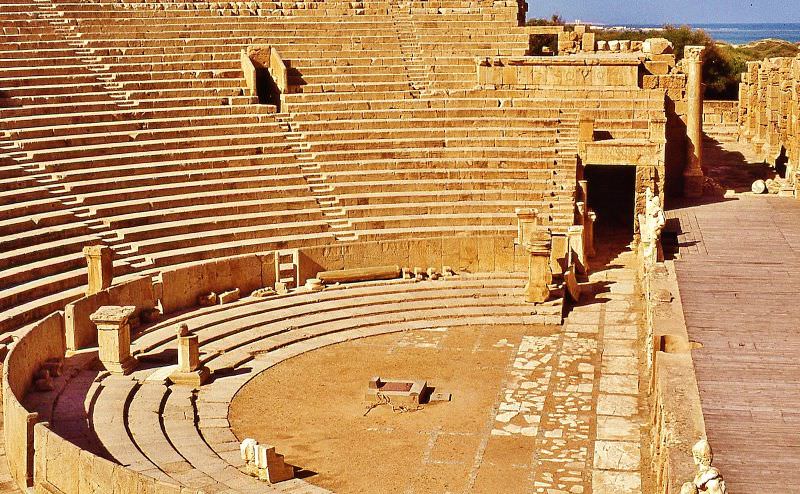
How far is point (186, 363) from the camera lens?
754 inches

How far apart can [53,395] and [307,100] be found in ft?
45.8

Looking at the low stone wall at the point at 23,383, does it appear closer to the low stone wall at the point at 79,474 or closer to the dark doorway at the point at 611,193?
the low stone wall at the point at 79,474

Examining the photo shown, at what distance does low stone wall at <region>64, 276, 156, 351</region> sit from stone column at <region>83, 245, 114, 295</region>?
0.95 ft

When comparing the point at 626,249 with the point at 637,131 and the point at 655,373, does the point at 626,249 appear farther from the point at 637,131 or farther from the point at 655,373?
the point at 655,373

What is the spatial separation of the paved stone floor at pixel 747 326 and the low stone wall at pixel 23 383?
8021 millimetres

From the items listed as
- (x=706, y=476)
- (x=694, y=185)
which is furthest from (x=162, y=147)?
(x=706, y=476)

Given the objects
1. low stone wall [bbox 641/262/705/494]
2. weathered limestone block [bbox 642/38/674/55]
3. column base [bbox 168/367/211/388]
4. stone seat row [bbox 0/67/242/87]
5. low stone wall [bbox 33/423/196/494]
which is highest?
weathered limestone block [bbox 642/38/674/55]

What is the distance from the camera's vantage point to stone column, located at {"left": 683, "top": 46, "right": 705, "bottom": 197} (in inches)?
1249

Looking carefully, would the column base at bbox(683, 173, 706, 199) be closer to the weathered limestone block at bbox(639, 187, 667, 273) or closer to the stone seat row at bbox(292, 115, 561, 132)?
the stone seat row at bbox(292, 115, 561, 132)

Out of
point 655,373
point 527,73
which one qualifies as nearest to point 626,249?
point 527,73

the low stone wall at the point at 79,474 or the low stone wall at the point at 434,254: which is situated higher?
the low stone wall at the point at 434,254

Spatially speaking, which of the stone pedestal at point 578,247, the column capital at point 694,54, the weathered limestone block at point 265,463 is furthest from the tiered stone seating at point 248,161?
the column capital at point 694,54

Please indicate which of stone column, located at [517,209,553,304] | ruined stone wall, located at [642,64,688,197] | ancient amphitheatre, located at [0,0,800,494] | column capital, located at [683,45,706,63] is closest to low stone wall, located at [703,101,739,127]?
ancient amphitheatre, located at [0,0,800,494]

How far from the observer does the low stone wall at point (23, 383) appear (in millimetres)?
14133
